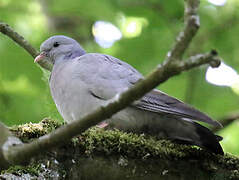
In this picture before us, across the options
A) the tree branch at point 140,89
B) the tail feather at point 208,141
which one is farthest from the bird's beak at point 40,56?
the tree branch at point 140,89

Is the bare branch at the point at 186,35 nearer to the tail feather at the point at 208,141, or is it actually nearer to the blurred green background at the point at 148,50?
the tail feather at the point at 208,141

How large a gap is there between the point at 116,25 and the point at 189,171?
333cm

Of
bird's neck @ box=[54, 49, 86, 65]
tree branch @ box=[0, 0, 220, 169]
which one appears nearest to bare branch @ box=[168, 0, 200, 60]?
tree branch @ box=[0, 0, 220, 169]

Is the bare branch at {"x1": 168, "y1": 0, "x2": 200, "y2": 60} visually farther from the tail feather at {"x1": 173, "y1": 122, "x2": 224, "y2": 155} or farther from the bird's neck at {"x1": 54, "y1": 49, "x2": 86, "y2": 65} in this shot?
the bird's neck at {"x1": 54, "y1": 49, "x2": 86, "y2": 65}

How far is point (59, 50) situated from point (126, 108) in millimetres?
1612

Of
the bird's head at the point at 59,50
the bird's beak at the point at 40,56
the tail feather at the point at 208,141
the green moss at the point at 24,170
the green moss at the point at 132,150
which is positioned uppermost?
the bird's head at the point at 59,50

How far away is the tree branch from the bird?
53.8 inches

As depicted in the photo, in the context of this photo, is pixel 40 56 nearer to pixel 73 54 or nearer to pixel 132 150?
pixel 73 54

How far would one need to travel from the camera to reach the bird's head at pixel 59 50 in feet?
16.7

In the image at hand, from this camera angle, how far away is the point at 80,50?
5.22 m

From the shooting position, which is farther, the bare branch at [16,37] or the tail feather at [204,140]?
the bare branch at [16,37]

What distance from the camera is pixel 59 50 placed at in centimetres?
514

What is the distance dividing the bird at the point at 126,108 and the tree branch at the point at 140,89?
1.37 metres

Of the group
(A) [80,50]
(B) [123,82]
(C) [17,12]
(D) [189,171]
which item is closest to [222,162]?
(D) [189,171]
